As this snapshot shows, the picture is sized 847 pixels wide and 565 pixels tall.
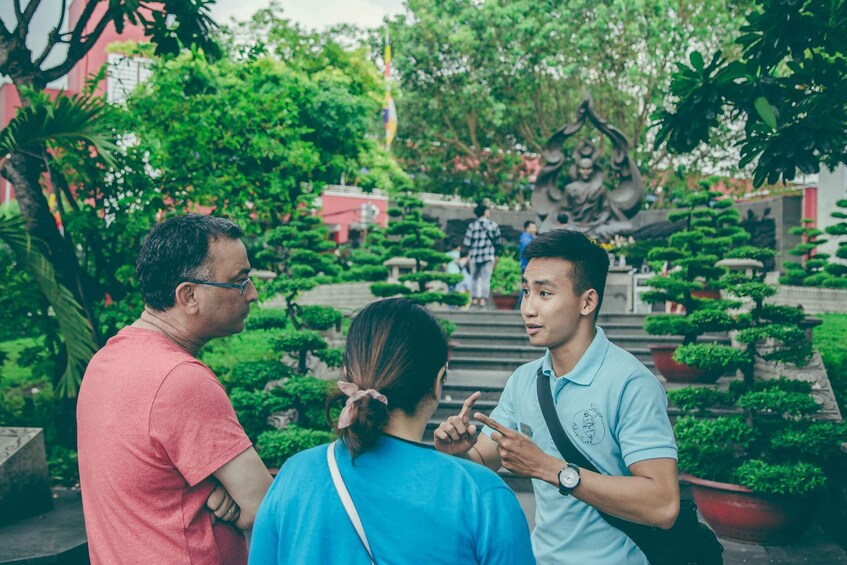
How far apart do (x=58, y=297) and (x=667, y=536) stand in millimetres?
4746

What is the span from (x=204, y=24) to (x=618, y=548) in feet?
18.1

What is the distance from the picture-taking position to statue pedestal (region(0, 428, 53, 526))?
4910 millimetres

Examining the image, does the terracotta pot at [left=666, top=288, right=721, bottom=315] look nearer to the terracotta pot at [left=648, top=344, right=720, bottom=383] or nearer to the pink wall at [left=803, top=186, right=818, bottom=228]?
the terracotta pot at [left=648, top=344, right=720, bottom=383]

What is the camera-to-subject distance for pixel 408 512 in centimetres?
147

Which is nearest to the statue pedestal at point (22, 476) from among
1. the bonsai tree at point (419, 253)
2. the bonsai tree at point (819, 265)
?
the bonsai tree at point (419, 253)

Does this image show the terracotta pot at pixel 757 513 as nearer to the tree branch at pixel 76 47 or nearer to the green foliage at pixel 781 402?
the green foliage at pixel 781 402

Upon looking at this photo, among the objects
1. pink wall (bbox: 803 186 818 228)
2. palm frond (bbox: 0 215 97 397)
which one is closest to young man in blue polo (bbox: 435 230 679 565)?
palm frond (bbox: 0 215 97 397)

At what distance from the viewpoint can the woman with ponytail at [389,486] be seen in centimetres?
146

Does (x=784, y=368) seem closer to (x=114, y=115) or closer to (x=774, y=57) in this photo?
(x=774, y=57)

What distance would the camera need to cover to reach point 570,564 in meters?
2.14

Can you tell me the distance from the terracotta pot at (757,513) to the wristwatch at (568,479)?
3923 mm

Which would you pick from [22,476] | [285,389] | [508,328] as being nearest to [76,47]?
[285,389]

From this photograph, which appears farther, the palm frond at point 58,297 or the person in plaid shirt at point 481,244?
the person in plaid shirt at point 481,244

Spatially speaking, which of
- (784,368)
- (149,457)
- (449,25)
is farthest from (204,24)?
(449,25)
